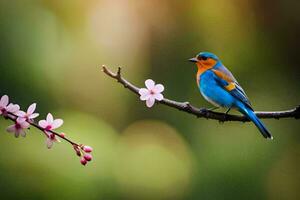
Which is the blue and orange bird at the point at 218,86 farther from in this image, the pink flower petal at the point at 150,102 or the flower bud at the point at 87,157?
the flower bud at the point at 87,157

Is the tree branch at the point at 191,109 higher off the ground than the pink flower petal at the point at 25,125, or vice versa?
the tree branch at the point at 191,109

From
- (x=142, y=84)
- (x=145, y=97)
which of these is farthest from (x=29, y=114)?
(x=142, y=84)

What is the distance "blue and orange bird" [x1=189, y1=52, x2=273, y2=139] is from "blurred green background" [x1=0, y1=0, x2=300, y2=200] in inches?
70.3

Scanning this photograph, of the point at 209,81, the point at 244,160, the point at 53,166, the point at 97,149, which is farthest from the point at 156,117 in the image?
the point at 209,81

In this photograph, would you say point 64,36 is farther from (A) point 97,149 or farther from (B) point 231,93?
(B) point 231,93

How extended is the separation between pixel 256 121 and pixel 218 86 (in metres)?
0.47

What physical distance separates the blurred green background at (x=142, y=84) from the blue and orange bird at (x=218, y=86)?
1.79 metres

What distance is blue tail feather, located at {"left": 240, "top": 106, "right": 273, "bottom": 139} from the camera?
2.31 meters

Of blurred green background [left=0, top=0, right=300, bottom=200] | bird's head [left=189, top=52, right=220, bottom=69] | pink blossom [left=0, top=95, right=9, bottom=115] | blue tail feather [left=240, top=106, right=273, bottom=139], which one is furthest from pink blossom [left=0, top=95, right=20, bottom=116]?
blurred green background [left=0, top=0, right=300, bottom=200]

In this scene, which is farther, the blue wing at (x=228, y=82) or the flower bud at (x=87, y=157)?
the blue wing at (x=228, y=82)

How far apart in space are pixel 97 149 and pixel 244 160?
3.93ft

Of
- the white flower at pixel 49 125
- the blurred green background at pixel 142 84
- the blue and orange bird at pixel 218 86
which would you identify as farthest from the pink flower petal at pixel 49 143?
the blurred green background at pixel 142 84

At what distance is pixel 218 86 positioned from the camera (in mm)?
2764

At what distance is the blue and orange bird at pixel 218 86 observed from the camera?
8.61 feet
